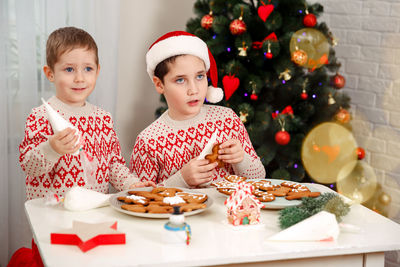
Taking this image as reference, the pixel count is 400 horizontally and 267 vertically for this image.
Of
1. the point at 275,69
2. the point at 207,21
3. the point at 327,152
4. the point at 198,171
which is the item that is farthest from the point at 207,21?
the point at 198,171

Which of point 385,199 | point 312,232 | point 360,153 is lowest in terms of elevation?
point 385,199

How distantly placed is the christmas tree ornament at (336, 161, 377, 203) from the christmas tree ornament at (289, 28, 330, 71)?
27.5 inches

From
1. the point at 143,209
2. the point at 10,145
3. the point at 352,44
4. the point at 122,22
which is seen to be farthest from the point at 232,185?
the point at 352,44

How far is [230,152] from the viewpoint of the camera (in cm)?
175

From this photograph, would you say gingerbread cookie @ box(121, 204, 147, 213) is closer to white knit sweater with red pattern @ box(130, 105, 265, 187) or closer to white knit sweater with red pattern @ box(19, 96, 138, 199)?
white knit sweater with red pattern @ box(19, 96, 138, 199)

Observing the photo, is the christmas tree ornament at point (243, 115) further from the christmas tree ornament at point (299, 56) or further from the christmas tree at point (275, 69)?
the christmas tree ornament at point (299, 56)

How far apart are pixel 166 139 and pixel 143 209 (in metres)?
0.64

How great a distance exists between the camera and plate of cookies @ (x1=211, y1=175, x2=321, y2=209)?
1434mm

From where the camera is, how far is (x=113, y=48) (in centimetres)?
286

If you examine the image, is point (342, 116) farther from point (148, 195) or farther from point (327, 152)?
point (148, 195)

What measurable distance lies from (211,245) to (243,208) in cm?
20

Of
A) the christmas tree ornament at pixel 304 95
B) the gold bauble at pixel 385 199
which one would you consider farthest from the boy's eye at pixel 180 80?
the gold bauble at pixel 385 199

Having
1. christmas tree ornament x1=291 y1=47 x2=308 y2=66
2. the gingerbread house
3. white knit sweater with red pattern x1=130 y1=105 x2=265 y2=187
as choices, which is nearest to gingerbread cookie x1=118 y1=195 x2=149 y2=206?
the gingerbread house

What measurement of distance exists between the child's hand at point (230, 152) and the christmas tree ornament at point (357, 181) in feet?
4.29
